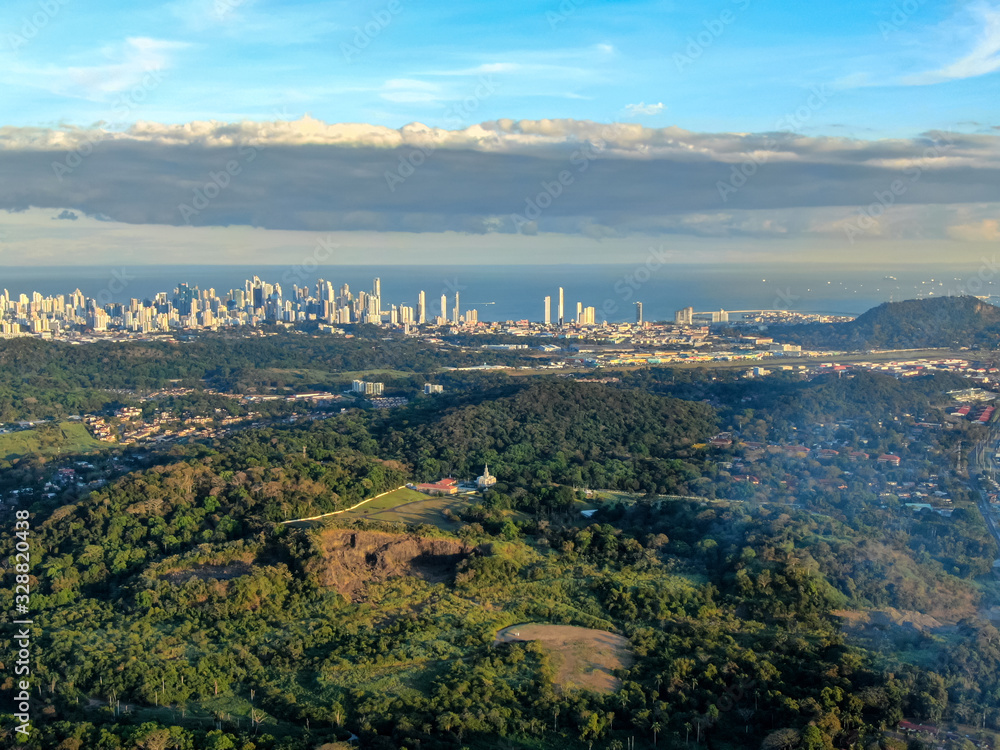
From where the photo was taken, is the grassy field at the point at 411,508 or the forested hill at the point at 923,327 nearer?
the grassy field at the point at 411,508

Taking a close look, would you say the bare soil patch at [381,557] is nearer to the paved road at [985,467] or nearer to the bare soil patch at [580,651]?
the bare soil patch at [580,651]

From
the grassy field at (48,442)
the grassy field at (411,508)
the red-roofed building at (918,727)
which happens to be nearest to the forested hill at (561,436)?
the grassy field at (411,508)

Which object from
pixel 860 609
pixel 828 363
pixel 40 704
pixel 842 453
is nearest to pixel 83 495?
pixel 40 704

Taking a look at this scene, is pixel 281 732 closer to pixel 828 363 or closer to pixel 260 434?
pixel 260 434

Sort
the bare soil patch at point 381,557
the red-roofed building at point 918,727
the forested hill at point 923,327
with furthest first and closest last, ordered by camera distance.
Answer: the forested hill at point 923,327, the bare soil patch at point 381,557, the red-roofed building at point 918,727

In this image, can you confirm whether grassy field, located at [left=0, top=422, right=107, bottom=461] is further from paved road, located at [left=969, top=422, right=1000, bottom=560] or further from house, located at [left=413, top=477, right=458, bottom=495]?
paved road, located at [left=969, top=422, right=1000, bottom=560]

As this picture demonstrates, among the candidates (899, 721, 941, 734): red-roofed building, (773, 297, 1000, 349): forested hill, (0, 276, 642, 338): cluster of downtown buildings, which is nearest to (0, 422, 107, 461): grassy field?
(899, 721, 941, 734): red-roofed building

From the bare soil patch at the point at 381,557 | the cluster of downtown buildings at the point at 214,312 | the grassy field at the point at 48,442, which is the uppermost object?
the cluster of downtown buildings at the point at 214,312

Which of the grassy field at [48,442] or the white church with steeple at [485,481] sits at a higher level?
the white church with steeple at [485,481]
